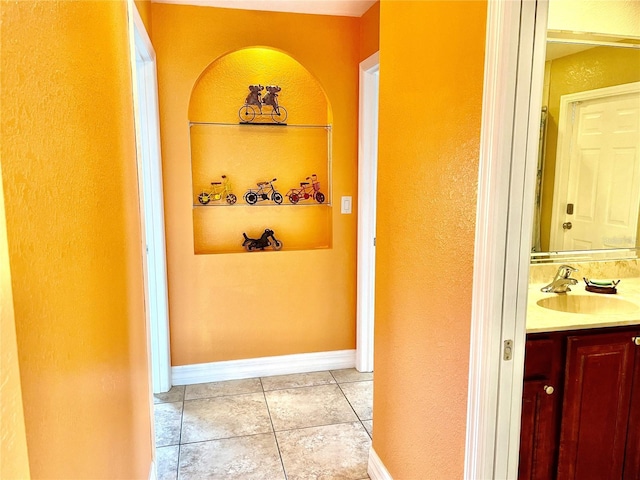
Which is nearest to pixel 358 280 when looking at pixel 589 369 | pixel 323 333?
pixel 323 333

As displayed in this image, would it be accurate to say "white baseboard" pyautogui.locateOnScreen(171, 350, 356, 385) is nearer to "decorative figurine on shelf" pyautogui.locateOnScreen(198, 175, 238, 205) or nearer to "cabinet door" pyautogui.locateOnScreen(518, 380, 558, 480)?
"decorative figurine on shelf" pyautogui.locateOnScreen(198, 175, 238, 205)

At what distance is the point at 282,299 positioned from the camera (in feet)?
10.4

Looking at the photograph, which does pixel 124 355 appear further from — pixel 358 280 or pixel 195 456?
pixel 358 280

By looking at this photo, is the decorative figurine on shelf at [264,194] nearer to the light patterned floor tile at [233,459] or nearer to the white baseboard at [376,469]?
the light patterned floor tile at [233,459]

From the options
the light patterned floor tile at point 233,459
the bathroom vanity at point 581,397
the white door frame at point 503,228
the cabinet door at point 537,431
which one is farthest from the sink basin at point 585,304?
the light patterned floor tile at point 233,459

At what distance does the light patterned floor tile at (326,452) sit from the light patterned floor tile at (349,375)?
566 mm

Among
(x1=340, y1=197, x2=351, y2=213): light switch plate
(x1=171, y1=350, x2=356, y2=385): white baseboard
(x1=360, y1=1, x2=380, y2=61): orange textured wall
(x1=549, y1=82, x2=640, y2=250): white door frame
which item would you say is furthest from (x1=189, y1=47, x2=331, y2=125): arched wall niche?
(x1=171, y1=350, x2=356, y2=385): white baseboard

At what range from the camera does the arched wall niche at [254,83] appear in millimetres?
3010

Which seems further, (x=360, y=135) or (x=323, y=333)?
(x=323, y=333)

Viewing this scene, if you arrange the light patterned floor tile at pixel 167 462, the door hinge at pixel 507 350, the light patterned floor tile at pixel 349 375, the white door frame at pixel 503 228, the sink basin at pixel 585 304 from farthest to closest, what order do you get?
the light patterned floor tile at pixel 349 375 → the light patterned floor tile at pixel 167 462 → the sink basin at pixel 585 304 → the door hinge at pixel 507 350 → the white door frame at pixel 503 228

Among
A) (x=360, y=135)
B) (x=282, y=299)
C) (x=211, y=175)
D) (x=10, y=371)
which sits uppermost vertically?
(x=360, y=135)

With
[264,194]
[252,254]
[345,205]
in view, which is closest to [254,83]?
[264,194]

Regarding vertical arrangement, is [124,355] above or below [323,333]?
above

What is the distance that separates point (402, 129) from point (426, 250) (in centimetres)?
48
